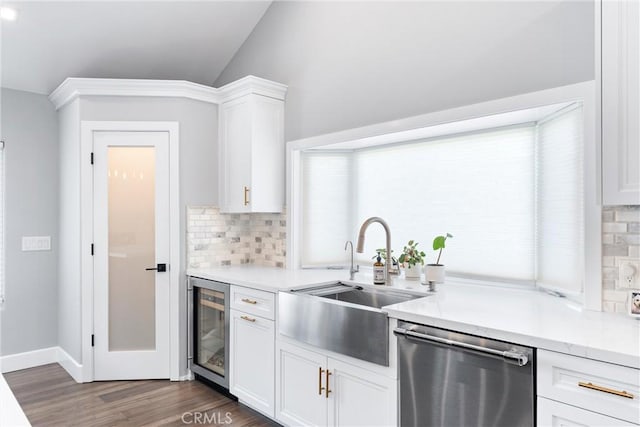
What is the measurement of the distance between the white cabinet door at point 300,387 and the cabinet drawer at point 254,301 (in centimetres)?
23

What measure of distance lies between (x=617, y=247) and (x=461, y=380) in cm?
95

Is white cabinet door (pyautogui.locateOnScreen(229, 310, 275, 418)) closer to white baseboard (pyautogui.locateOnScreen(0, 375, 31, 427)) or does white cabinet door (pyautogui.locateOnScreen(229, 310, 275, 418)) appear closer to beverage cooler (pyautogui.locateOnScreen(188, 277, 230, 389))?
beverage cooler (pyautogui.locateOnScreen(188, 277, 230, 389))

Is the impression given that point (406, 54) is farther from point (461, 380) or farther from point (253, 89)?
point (461, 380)

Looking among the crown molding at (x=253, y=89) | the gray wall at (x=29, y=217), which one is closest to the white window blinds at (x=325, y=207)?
the crown molding at (x=253, y=89)

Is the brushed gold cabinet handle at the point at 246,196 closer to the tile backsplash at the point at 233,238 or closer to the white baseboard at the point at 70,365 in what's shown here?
the tile backsplash at the point at 233,238

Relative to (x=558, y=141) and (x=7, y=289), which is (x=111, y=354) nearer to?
(x=7, y=289)

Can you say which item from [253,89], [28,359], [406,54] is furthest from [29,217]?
[406,54]

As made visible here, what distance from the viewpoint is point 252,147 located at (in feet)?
11.2

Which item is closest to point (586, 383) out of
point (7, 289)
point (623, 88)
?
point (623, 88)

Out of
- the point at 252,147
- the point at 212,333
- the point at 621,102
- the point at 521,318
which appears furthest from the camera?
the point at 252,147

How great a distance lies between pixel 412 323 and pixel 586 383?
691mm

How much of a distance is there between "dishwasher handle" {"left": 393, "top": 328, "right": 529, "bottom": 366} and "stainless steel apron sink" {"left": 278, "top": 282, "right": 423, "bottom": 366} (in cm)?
14

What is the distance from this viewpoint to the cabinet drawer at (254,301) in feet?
8.80

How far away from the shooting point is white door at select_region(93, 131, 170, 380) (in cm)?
340
